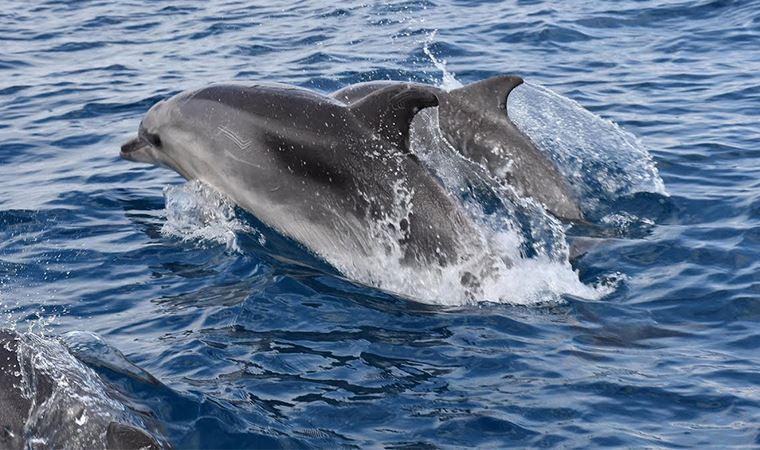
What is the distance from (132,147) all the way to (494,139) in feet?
13.0

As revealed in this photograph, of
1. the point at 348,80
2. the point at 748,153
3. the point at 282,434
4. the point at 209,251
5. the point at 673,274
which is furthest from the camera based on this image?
the point at 348,80

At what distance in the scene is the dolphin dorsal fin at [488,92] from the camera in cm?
1252

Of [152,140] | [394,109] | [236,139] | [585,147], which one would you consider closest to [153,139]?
[152,140]

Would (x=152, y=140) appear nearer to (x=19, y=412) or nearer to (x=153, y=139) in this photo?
(x=153, y=139)

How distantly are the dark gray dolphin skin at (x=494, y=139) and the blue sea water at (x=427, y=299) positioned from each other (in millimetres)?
585

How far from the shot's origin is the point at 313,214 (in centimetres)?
1102

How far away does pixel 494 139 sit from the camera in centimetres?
1289

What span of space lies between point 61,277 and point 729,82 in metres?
10.3

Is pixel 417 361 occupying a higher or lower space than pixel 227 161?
lower

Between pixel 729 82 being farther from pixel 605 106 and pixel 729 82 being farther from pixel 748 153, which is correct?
pixel 748 153

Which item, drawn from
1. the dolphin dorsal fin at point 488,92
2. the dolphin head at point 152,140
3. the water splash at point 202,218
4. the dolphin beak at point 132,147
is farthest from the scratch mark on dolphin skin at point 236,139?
the dolphin dorsal fin at point 488,92

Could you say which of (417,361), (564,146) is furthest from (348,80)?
(417,361)

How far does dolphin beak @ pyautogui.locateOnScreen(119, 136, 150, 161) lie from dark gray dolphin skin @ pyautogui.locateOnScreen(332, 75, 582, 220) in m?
2.13

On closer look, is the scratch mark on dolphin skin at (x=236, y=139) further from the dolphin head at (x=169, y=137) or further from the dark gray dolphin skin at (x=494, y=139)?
the dark gray dolphin skin at (x=494, y=139)
